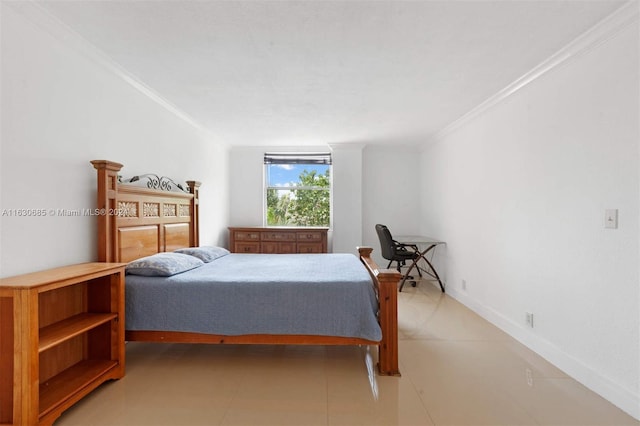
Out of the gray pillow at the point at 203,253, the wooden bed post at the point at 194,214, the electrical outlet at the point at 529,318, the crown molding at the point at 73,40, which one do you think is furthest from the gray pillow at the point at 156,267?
the electrical outlet at the point at 529,318

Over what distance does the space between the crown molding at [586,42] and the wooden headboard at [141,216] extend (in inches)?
129

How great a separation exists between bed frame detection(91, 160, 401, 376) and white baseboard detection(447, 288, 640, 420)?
3.94 feet

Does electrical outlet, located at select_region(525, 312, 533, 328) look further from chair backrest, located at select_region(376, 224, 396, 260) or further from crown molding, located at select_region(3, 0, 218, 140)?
crown molding, located at select_region(3, 0, 218, 140)

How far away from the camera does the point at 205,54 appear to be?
2.21m

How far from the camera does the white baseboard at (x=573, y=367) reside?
1742 mm

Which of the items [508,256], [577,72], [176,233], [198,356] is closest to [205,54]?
[176,233]

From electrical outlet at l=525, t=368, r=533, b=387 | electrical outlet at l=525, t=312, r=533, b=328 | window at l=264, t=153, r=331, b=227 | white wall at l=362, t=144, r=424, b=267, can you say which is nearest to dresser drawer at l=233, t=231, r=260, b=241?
window at l=264, t=153, r=331, b=227

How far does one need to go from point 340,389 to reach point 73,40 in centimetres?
285

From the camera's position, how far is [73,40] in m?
2.00

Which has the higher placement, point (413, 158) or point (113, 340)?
point (413, 158)

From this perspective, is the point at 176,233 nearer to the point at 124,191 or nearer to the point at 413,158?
the point at 124,191

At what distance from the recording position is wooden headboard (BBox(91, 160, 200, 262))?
222 centimetres

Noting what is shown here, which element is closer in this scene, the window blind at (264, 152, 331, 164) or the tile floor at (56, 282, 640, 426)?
the tile floor at (56, 282, 640, 426)

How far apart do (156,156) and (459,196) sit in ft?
11.6
